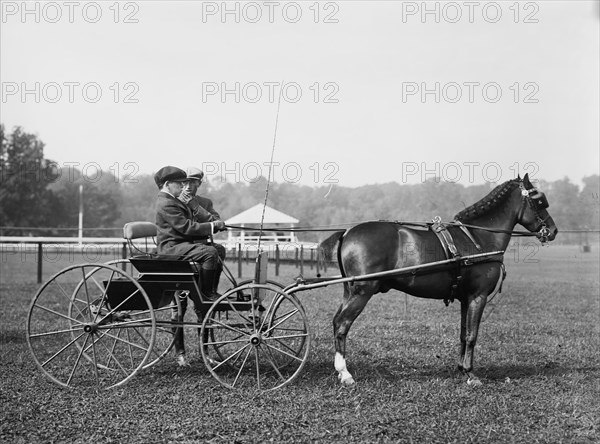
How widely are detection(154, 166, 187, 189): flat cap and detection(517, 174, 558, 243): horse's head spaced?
13.6 feet

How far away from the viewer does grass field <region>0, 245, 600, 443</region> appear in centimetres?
505

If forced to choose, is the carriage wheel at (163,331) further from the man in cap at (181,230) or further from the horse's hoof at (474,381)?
the horse's hoof at (474,381)

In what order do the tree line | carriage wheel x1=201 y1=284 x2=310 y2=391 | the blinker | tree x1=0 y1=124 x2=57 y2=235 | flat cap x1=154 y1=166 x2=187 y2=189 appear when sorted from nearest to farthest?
carriage wheel x1=201 y1=284 x2=310 y2=391 → flat cap x1=154 y1=166 x2=187 y2=189 → the blinker → the tree line → tree x1=0 y1=124 x2=57 y2=235

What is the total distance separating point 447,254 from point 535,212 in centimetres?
136

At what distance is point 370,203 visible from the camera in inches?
1271

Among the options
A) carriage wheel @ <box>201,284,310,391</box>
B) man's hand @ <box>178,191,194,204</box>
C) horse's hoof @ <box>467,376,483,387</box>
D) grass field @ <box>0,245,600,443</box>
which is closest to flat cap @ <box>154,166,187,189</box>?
man's hand @ <box>178,191,194,204</box>

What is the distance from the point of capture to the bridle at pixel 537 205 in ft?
24.1

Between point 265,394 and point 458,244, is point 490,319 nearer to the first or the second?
point 458,244

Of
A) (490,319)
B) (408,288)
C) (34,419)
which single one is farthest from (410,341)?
(34,419)

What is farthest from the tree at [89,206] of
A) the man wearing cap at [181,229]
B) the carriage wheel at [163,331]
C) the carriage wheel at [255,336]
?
the carriage wheel at [255,336]

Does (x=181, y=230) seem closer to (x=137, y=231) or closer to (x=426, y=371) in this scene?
(x=137, y=231)

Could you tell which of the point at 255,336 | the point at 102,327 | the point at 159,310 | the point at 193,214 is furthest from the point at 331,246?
the point at 102,327

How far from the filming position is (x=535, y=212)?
7.38m

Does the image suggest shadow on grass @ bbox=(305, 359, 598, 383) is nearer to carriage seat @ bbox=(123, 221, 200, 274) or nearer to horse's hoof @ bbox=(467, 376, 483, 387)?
horse's hoof @ bbox=(467, 376, 483, 387)
